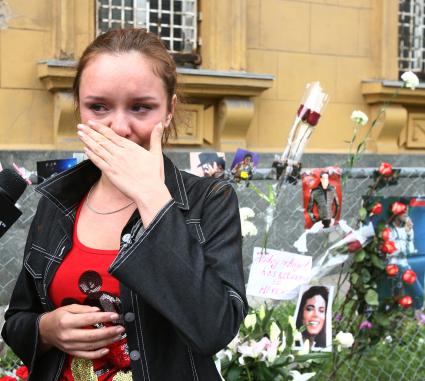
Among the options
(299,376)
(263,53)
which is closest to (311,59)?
(263,53)

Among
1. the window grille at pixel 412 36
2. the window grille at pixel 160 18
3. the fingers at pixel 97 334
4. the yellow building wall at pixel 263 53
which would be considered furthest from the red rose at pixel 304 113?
the window grille at pixel 412 36

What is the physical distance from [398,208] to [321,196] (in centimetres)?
37

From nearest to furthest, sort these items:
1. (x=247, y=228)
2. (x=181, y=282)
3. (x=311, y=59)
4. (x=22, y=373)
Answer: (x=181, y=282) < (x=22, y=373) < (x=247, y=228) < (x=311, y=59)

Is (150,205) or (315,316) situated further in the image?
(315,316)

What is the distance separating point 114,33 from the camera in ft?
5.61

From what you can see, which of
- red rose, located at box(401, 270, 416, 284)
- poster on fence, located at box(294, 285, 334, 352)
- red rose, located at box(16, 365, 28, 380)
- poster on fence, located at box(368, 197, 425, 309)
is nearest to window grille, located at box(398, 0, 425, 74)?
poster on fence, located at box(368, 197, 425, 309)

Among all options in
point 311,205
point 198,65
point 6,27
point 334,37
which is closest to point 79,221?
point 311,205

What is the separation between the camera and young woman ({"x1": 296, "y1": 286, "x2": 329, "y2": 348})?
323 centimetres

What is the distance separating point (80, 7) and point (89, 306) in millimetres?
5519

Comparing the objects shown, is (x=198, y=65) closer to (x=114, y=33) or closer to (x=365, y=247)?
(x=365, y=247)

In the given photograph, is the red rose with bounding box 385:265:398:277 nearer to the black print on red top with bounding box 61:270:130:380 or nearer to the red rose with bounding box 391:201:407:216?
the red rose with bounding box 391:201:407:216

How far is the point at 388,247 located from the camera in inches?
133

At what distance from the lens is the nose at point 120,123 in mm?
1572

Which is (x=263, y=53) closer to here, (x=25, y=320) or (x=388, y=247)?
(x=388, y=247)
